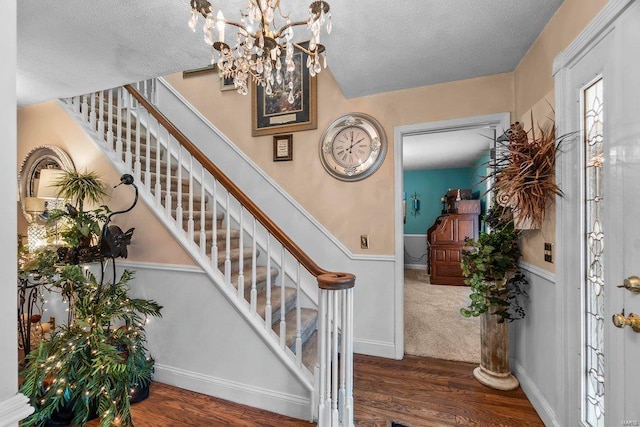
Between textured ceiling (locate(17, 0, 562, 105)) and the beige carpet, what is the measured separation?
256 cm

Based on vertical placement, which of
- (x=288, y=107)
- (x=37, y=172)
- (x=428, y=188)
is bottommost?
(x=37, y=172)

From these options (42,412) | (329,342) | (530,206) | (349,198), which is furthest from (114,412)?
(530,206)

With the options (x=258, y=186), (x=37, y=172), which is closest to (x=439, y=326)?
(x=258, y=186)

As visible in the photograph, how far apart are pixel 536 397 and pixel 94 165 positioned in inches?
159

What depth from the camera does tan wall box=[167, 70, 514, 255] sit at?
2.43m

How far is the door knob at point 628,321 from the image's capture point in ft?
3.36

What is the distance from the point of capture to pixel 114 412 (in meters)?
1.50

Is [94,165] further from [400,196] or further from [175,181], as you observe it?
[400,196]

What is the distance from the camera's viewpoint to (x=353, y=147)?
2746 mm

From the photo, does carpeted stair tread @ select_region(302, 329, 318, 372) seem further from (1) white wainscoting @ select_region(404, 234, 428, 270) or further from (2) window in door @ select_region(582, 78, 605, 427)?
(1) white wainscoting @ select_region(404, 234, 428, 270)

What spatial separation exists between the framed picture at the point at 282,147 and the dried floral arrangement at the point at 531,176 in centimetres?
196

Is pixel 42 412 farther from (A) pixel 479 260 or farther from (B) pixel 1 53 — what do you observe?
(A) pixel 479 260

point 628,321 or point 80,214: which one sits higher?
point 80,214

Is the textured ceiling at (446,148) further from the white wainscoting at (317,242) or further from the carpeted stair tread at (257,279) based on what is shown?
the carpeted stair tread at (257,279)
